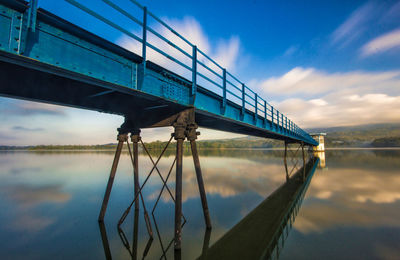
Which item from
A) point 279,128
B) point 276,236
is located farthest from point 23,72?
point 279,128

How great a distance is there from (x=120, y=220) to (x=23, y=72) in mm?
5953

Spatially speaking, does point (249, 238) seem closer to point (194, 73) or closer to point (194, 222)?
point (194, 222)

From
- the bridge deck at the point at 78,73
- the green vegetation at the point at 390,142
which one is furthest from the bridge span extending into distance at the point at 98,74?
the green vegetation at the point at 390,142

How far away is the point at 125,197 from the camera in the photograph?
1105 centimetres

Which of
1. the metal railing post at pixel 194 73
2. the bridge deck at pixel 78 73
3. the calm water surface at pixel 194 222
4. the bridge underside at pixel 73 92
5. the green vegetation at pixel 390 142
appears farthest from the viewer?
the green vegetation at pixel 390 142

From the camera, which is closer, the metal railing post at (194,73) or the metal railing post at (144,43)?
the metal railing post at (144,43)

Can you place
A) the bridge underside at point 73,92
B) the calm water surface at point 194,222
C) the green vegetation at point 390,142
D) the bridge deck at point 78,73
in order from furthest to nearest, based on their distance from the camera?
the green vegetation at point 390,142 < the calm water surface at point 194,222 < the bridge underside at point 73,92 < the bridge deck at point 78,73

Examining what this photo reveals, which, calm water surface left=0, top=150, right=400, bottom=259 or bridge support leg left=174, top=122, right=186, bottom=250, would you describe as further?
calm water surface left=0, top=150, right=400, bottom=259

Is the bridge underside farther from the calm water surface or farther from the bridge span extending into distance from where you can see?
the calm water surface

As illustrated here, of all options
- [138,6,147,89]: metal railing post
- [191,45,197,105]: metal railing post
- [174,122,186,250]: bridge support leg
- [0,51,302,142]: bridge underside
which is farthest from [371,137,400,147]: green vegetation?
[138,6,147,89]: metal railing post

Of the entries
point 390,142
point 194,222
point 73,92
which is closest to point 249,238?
point 194,222

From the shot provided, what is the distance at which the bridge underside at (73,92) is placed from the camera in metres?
3.39

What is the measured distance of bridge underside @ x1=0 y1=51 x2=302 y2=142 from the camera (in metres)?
3.39

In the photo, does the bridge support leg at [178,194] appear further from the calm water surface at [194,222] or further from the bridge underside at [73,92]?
the bridge underside at [73,92]
